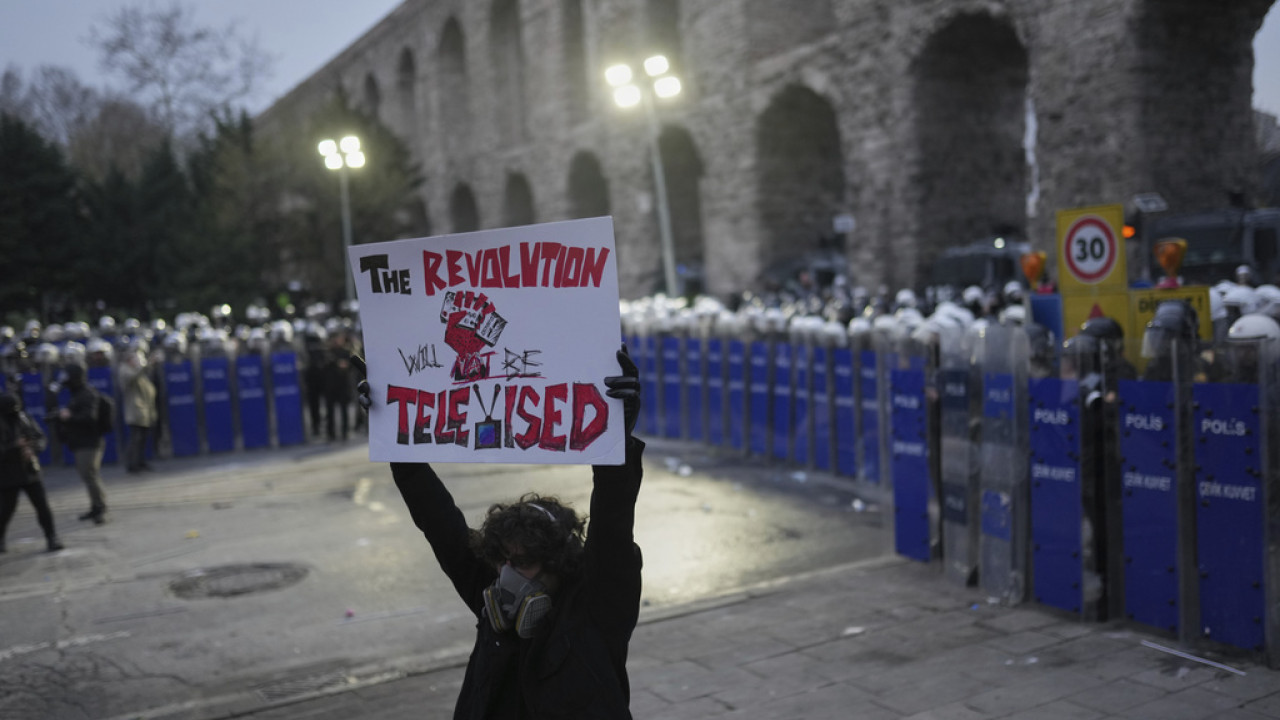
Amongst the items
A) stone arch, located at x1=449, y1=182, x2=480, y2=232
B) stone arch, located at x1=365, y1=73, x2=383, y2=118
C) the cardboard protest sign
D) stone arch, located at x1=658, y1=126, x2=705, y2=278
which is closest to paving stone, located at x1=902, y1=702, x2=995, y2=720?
the cardboard protest sign

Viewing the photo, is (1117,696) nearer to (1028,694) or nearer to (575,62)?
(1028,694)

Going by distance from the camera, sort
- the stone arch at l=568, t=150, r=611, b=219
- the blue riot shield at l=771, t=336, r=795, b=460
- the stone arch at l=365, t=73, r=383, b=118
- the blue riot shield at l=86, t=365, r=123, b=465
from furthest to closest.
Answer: the stone arch at l=365, t=73, r=383, b=118
the stone arch at l=568, t=150, r=611, b=219
the blue riot shield at l=86, t=365, r=123, b=465
the blue riot shield at l=771, t=336, r=795, b=460

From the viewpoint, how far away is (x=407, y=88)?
52.8 m

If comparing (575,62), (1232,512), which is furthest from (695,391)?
(575,62)

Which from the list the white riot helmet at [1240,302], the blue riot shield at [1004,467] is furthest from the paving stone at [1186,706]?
the white riot helmet at [1240,302]

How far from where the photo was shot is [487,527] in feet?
9.64

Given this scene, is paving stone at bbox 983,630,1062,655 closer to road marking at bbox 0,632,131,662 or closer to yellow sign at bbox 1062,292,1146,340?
yellow sign at bbox 1062,292,1146,340

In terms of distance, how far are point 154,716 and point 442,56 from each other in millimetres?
44585

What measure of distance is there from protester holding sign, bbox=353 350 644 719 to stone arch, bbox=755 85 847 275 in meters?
24.6

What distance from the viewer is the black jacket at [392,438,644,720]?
2.75 m

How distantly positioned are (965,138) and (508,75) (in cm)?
2458

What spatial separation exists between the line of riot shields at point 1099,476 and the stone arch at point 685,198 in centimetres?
2358

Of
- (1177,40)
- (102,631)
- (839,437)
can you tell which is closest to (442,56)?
(1177,40)

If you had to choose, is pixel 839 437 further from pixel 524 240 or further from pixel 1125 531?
pixel 524 240
